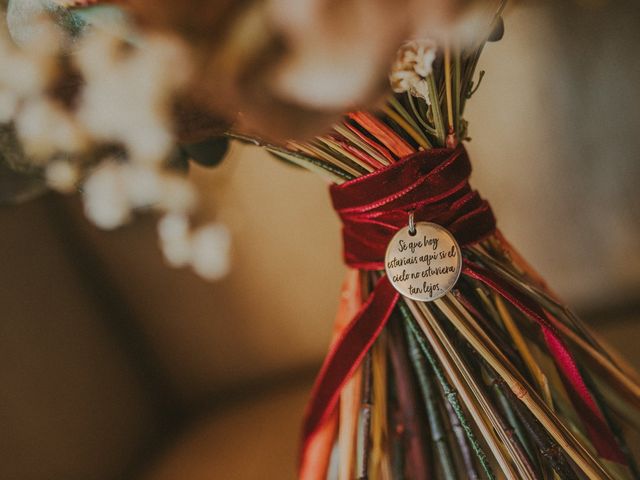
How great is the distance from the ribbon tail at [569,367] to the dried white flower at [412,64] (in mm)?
170

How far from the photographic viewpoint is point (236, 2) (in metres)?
0.33

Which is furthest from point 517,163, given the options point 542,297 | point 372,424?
point 372,424

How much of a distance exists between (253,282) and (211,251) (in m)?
0.09

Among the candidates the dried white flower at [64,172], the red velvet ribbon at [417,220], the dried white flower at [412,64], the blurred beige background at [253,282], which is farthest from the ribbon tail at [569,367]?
the dried white flower at [64,172]

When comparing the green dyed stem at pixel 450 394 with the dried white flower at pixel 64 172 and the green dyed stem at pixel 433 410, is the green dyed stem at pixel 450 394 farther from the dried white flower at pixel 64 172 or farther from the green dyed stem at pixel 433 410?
the dried white flower at pixel 64 172

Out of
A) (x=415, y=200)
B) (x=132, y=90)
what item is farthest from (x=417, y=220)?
(x=132, y=90)

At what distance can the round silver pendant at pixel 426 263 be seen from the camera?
449 mm

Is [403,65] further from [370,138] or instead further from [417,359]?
[417,359]

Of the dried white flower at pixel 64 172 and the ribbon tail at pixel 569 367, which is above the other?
the dried white flower at pixel 64 172

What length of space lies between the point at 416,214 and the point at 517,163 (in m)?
0.41

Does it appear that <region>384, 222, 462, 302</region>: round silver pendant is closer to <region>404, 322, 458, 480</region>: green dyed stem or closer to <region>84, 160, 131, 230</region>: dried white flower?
<region>404, 322, 458, 480</region>: green dyed stem

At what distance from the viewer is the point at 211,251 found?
0.90 metres

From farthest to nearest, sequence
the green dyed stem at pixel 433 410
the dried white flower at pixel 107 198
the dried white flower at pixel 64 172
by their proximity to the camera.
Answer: the dried white flower at pixel 107 198 < the dried white flower at pixel 64 172 < the green dyed stem at pixel 433 410

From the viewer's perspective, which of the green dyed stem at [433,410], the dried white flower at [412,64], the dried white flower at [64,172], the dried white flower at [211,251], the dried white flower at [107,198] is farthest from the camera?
the dried white flower at [211,251]
